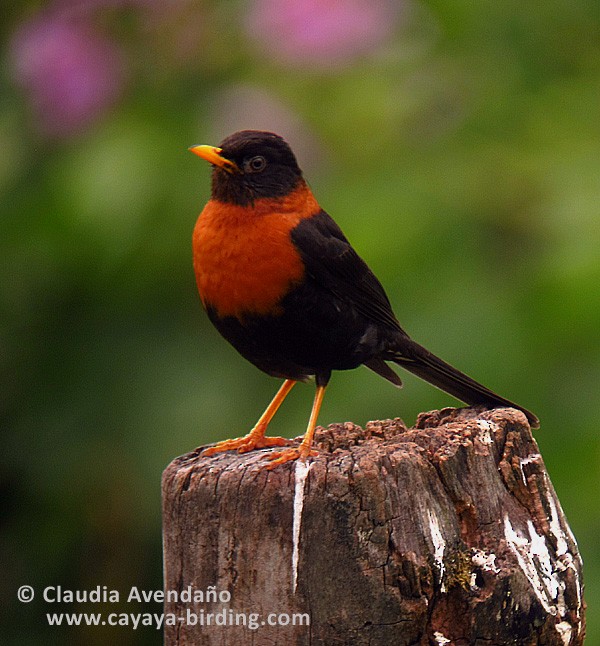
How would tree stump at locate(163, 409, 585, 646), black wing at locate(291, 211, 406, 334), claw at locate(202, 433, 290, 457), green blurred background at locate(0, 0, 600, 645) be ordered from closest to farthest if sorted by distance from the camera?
1. tree stump at locate(163, 409, 585, 646)
2. claw at locate(202, 433, 290, 457)
3. black wing at locate(291, 211, 406, 334)
4. green blurred background at locate(0, 0, 600, 645)

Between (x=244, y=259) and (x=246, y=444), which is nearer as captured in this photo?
(x=246, y=444)

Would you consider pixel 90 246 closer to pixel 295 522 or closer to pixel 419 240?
pixel 419 240

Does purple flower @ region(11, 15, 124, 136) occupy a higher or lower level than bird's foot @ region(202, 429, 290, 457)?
higher

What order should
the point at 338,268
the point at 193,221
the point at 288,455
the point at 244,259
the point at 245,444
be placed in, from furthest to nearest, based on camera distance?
the point at 193,221 < the point at 338,268 < the point at 244,259 < the point at 245,444 < the point at 288,455

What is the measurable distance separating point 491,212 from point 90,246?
168 centimetres

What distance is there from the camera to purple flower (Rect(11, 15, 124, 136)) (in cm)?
549

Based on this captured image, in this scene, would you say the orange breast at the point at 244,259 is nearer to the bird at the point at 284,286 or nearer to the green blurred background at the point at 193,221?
the bird at the point at 284,286

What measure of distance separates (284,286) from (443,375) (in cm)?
68

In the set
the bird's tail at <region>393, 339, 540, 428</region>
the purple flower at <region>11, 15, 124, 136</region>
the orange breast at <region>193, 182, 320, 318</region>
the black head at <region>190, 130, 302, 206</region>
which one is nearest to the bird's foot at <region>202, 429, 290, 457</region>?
the orange breast at <region>193, 182, 320, 318</region>

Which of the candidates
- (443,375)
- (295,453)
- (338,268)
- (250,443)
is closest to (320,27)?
(338,268)

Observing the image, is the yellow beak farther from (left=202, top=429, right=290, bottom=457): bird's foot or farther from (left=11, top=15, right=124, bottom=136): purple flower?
(left=11, top=15, right=124, bottom=136): purple flower

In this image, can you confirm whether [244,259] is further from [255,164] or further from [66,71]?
[66,71]

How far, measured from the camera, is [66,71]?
5477 millimetres

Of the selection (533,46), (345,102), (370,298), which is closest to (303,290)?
(370,298)
